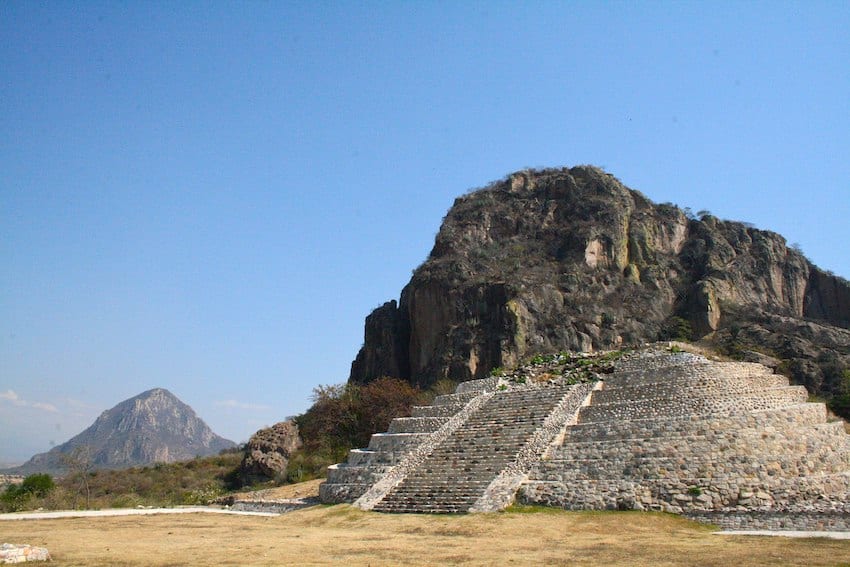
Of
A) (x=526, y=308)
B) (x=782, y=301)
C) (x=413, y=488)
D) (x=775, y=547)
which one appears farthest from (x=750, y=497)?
(x=782, y=301)

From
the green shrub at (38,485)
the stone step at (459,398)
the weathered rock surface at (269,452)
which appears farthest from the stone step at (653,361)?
the green shrub at (38,485)

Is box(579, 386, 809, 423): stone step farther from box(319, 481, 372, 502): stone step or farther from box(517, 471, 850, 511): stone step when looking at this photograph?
box(319, 481, 372, 502): stone step

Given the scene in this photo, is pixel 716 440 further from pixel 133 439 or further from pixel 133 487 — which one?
pixel 133 439

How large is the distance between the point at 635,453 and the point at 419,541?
27.9 feet

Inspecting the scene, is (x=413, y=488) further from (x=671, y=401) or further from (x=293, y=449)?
(x=293, y=449)

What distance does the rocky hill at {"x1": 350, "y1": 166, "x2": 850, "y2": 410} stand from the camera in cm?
6675

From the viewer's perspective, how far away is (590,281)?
76812mm

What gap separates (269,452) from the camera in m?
44.3

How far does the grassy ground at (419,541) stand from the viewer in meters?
13.1

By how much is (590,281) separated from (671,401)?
53.3 meters

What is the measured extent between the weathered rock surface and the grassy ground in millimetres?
20015

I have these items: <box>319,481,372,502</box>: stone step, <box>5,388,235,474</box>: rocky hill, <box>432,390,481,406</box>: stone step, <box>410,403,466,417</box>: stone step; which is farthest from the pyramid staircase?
<box>5,388,235,474</box>: rocky hill

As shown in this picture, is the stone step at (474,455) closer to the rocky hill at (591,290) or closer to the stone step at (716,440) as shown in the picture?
the stone step at (716,440)

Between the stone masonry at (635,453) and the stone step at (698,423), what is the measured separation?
0.14 feet
